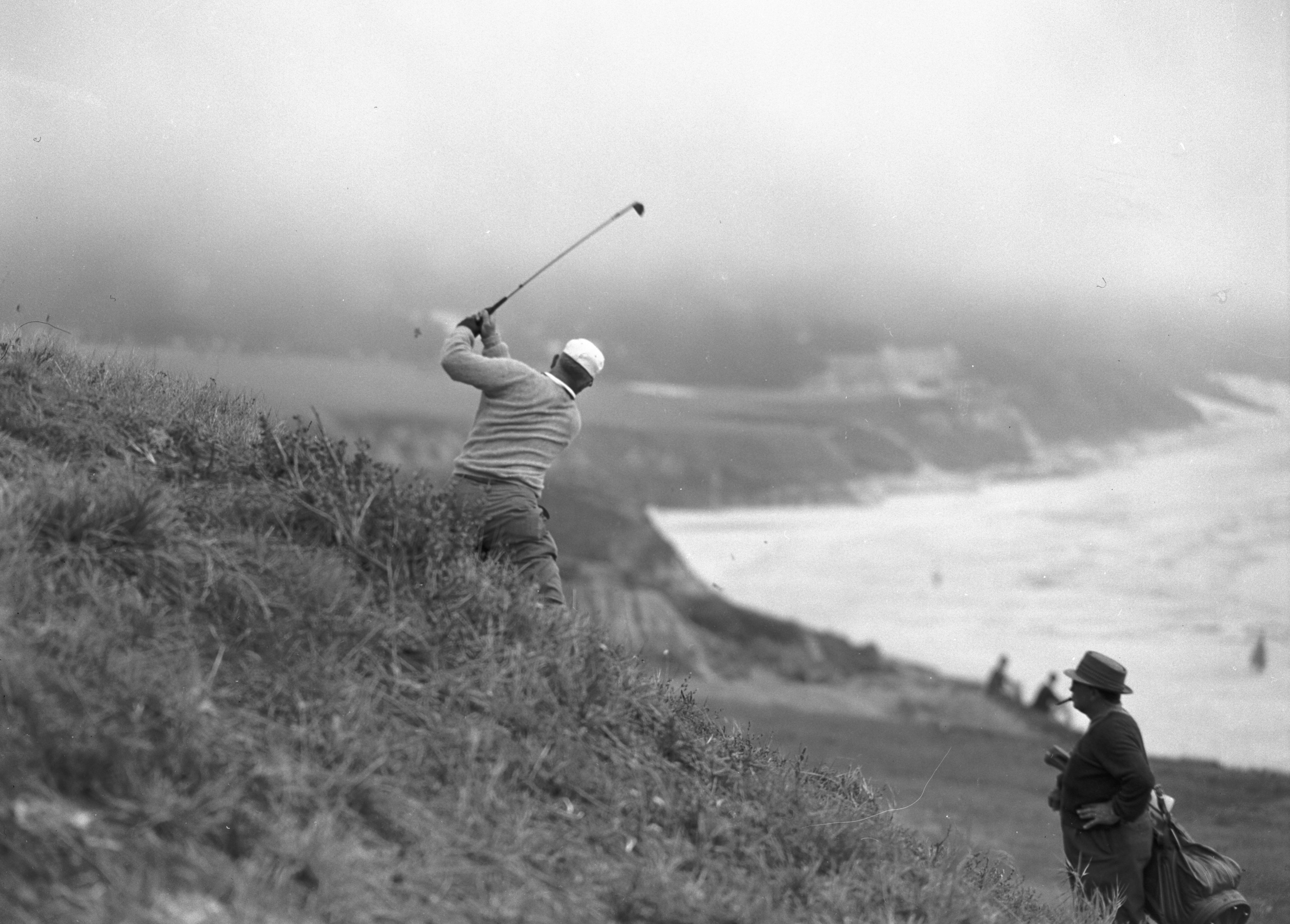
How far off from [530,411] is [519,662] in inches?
77.3

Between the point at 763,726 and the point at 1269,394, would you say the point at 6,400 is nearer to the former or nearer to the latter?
the point at 763,726

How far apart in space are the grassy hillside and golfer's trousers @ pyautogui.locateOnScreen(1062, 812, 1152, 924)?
0.99m

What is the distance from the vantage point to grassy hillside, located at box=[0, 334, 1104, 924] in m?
4.14

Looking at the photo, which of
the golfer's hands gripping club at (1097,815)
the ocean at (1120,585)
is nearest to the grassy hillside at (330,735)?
the golfer's hands gripping club at (1097,815)

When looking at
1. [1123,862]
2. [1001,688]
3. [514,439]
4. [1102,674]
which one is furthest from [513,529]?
[1001,688]

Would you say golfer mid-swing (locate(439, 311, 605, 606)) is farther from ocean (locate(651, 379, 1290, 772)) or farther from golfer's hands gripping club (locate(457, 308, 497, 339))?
ocean (locate(651, 379, 1290, 772))

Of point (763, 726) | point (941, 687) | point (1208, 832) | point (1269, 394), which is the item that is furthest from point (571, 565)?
point (1269, 394)

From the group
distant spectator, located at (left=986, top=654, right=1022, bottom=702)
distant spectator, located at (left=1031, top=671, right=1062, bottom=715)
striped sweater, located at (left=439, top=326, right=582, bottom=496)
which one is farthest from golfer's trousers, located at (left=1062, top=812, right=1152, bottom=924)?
distant spectator, located at (left=986, top=654, right=1022, bottom=702)

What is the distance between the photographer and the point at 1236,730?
280 ft

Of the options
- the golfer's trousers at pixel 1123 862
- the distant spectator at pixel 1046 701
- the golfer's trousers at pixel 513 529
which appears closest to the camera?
the golfer's trousers at pixel 513 529

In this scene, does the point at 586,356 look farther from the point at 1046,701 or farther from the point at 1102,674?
the point at 1046,701

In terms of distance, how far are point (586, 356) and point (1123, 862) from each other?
4.71 meters

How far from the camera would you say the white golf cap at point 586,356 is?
747 centimetres

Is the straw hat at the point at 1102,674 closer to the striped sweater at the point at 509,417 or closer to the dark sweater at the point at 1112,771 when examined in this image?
the dark sweater at the point at 1112,771
